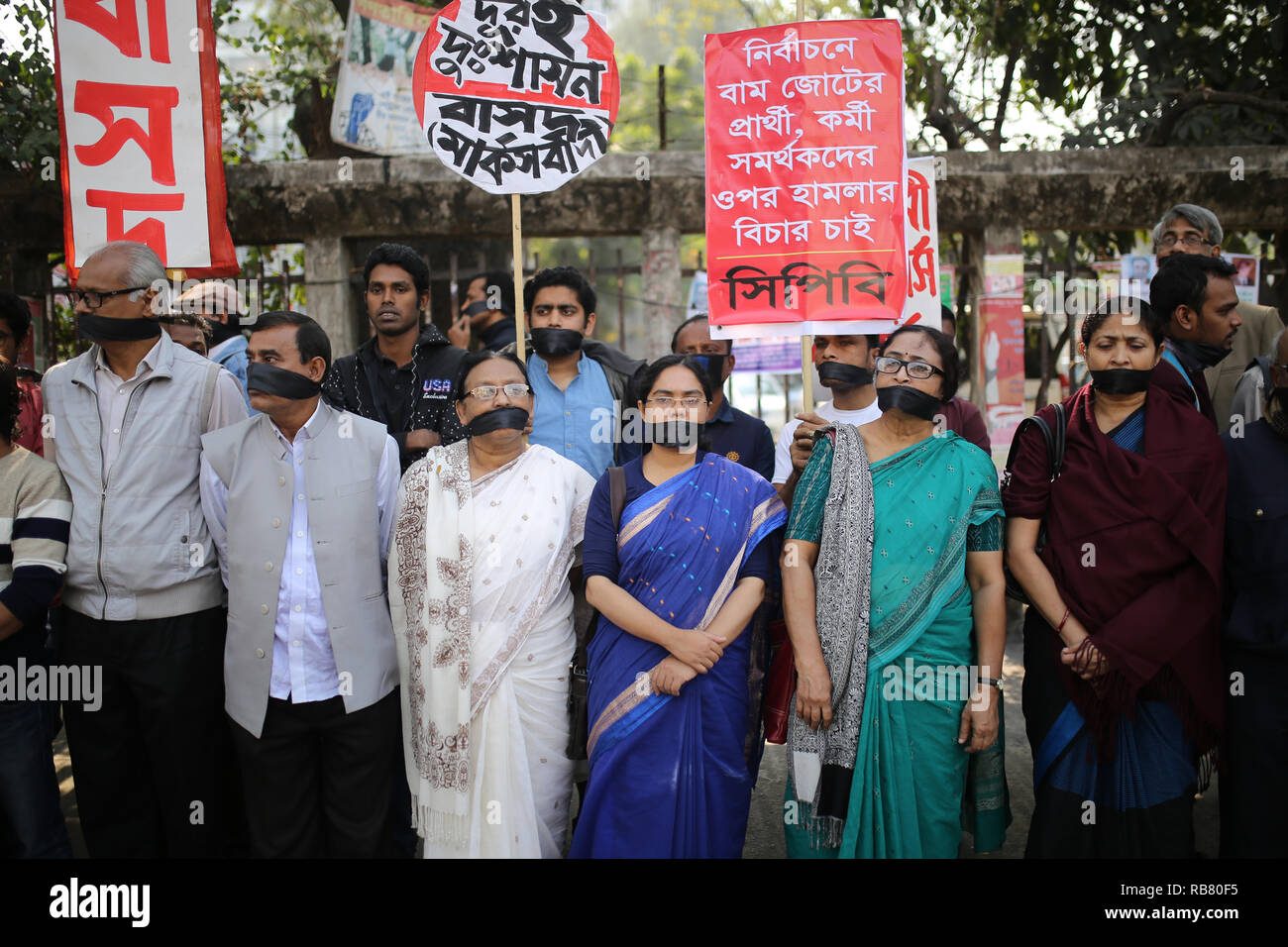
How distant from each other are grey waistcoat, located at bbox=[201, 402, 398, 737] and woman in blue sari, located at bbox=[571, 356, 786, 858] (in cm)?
69

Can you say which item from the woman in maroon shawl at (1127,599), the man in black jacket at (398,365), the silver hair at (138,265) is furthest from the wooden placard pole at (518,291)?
the woman in maroon shawl at (1127,599)

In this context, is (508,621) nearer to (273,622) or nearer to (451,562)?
(451,562)

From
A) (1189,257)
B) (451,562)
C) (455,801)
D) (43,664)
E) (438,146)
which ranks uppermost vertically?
(438,146)

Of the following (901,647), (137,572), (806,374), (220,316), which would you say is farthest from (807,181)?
(220,316)

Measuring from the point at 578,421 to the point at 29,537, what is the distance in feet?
6.15

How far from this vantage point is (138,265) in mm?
2920

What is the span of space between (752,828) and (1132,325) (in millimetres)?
2350

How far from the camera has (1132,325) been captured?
2725 mm

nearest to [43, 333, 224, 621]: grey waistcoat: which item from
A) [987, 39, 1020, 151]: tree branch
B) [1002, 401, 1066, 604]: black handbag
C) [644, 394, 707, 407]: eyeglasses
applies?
[644, 394, 707, 407]: eyeglasses

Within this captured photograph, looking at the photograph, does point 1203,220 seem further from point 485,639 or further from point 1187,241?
point 485,639

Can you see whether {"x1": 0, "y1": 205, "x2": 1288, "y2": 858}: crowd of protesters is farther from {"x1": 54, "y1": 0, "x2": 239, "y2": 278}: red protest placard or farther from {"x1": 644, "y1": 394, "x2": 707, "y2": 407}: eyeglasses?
{"x1": 54, "y1": 0, "x2": 239, "y2": 278}: red protest placard
